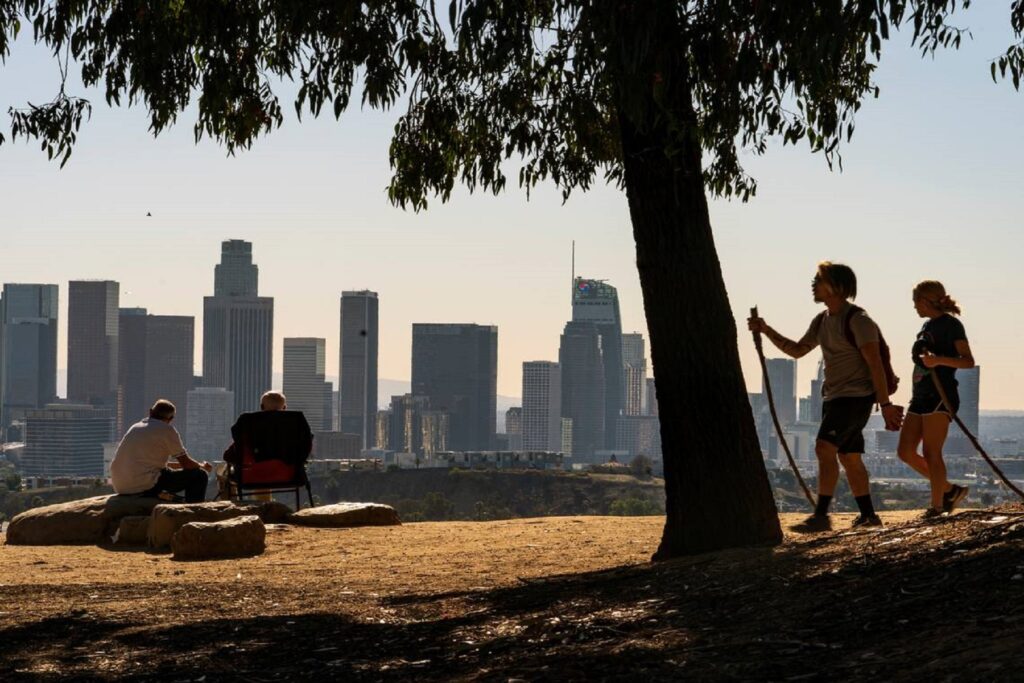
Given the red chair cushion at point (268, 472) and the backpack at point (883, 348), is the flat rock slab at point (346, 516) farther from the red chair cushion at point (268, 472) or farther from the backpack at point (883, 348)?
the backpack at point (883, 348)

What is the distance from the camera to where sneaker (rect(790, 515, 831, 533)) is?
10.1 meters

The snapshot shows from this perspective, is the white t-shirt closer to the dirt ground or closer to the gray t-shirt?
the dirt ground

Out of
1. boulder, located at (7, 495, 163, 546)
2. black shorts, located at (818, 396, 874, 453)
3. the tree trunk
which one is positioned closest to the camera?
the tree trunk

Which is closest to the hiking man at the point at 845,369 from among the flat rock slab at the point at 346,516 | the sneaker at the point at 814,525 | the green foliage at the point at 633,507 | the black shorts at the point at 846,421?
the black shorts at the point at 846,421

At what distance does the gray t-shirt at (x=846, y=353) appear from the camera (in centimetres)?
928

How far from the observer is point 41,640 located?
7.10 meters

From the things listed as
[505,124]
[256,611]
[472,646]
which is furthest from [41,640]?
[505,124]

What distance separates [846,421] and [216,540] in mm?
4978

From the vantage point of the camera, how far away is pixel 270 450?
1420 centimetres

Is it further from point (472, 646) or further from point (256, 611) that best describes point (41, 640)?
point (472, 646)

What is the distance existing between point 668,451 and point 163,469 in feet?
20.9

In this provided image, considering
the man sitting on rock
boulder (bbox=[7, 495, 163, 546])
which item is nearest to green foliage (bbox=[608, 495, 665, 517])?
the man sitting on rock

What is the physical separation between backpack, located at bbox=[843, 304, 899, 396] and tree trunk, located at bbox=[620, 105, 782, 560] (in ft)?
2.52

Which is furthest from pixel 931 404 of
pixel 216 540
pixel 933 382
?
pixel 216 540
